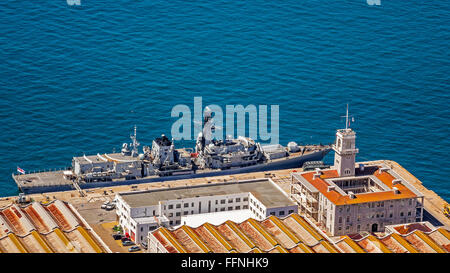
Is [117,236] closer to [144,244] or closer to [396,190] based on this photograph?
[144,244]

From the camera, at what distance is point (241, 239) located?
527 feet

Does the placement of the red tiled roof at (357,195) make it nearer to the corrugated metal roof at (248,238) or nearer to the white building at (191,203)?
the white building at (191,203)

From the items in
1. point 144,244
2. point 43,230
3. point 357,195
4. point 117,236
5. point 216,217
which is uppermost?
point 357,195

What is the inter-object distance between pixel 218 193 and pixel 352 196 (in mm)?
33400

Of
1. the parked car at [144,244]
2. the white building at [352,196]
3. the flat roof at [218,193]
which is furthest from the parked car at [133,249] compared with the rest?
the white building at [352,196]

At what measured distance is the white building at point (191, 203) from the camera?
174 meters

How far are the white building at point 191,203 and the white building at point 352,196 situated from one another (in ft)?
22.6

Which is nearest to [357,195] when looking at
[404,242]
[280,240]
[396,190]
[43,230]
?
[396,190]

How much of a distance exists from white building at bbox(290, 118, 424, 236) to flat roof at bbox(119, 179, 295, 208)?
700 cm

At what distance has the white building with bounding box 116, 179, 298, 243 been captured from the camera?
174125 millimetres

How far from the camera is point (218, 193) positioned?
614 feet

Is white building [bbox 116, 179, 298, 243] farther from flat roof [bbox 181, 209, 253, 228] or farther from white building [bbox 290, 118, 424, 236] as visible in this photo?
white building [bbox 290, 118, 424, 236]

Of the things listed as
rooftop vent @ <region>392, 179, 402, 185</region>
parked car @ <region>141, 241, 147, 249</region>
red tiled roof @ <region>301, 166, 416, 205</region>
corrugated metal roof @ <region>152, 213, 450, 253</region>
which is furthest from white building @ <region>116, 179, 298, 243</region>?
rooftop vent @ <region>392, 179, 402, 185</region>
